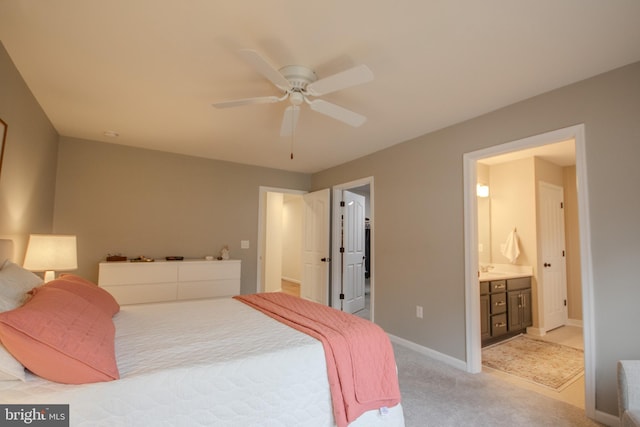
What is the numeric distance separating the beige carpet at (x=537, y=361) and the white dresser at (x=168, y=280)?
3300mm

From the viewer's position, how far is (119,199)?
4027 mm

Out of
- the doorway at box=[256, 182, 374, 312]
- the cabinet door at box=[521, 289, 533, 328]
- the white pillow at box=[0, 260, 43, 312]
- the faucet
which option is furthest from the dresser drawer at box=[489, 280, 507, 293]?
the white pillow at box=[0, 260, 43, 312]

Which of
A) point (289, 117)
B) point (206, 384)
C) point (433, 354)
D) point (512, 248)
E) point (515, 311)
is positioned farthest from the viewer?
point (512, 248)

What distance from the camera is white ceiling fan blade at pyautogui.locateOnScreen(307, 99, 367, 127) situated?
2.21 metres

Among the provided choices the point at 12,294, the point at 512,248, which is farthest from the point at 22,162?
the point at 512,248

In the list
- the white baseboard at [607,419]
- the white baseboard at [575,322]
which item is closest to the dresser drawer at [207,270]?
the white baseboard at [607,419]

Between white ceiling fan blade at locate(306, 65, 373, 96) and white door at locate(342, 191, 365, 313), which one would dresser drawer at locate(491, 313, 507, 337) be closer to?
white door at locate(342, 191, 365, 313)

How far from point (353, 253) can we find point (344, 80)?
3.77 m

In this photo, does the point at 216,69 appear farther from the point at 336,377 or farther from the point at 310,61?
the point at 336,377

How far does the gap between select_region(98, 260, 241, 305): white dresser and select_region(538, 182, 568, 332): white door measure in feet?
14.3

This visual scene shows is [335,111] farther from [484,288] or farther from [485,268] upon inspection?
[485,268]

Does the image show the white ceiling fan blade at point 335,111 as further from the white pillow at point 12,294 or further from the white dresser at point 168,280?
the white dresser at point 168,280

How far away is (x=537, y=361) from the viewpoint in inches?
128

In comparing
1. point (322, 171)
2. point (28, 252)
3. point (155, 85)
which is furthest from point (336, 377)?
point (322, 171)
